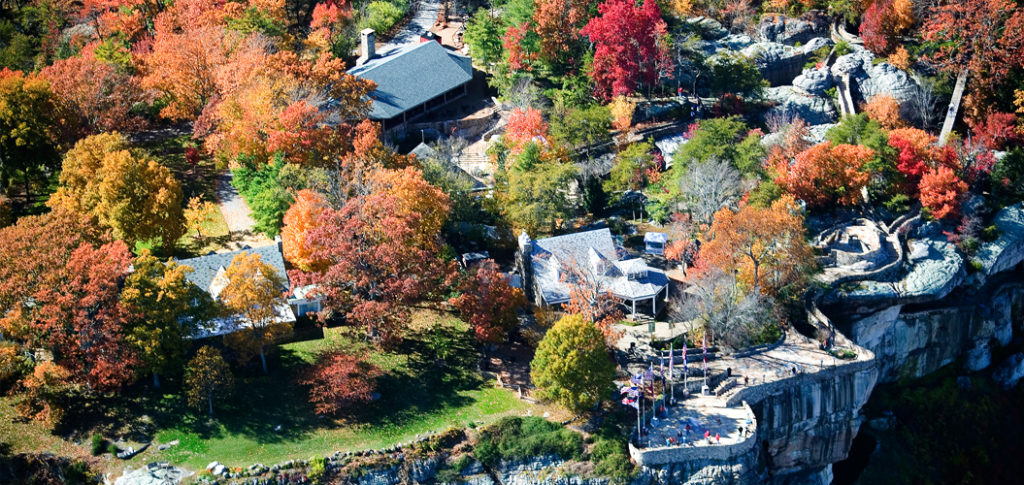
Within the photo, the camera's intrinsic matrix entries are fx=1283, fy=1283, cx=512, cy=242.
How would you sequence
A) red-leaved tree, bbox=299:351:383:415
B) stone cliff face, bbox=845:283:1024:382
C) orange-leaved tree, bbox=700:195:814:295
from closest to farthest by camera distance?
red-leaved tree, bbox=299:351:383:415, orange-leaved tree, bbox=700:195:814:295, stone cliff face, bbox=845:283:1024:382

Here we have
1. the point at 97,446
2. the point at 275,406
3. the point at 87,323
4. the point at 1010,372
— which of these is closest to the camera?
the point at 97,446

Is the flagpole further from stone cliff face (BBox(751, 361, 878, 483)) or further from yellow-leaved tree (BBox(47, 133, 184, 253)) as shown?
yellow-leaved tree (BBox(47, 133, 184, 253))

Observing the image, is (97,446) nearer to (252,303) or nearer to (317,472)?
(252,303)

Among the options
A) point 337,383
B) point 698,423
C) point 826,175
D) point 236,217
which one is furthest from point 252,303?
point 826,175

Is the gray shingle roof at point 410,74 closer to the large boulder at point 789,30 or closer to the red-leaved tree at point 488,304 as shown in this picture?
the red-leaved tree at point 488,304

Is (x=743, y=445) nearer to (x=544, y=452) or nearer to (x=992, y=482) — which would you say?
(x=544, y=452)

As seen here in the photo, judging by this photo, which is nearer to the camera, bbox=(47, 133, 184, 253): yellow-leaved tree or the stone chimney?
bbox=(47, 133, 184, 253): yellow-leaved tree

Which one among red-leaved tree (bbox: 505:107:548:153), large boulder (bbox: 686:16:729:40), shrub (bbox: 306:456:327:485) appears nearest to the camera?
shrub (bbox: 306:456:327:485)

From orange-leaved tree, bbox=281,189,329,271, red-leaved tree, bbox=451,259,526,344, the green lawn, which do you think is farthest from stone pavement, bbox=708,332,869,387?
orange-leaved tree, bbox=281,189,329,271
